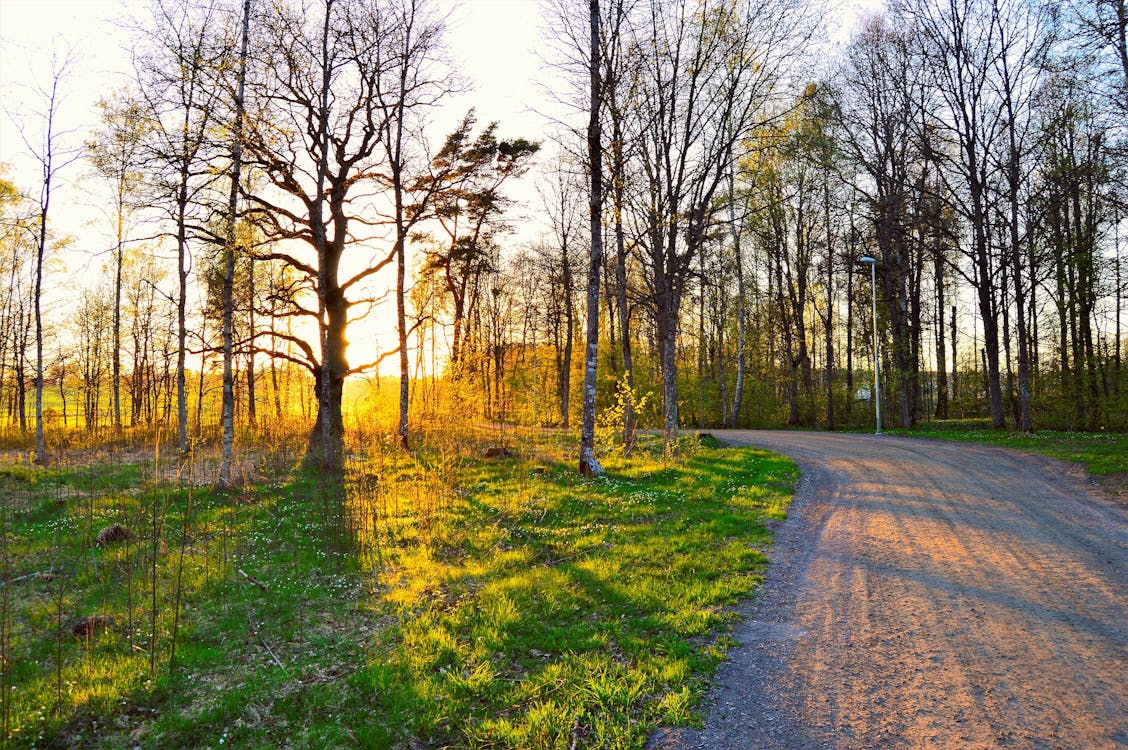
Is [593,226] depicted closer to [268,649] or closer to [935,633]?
[935,633]

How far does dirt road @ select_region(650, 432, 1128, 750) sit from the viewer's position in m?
3.52

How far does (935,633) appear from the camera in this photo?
4.72 metres

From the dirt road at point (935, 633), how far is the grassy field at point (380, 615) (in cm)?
49

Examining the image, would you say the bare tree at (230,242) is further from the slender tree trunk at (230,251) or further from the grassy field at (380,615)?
the grassy field at (380,615)

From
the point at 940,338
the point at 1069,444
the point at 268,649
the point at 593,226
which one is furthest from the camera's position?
the point at 940,338

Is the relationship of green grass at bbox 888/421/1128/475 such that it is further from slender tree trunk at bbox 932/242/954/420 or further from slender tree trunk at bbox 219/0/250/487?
slender tree trunk at bbox 219/0/250/487

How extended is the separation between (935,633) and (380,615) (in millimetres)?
5398

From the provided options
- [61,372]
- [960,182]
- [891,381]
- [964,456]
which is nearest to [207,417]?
[61,372]

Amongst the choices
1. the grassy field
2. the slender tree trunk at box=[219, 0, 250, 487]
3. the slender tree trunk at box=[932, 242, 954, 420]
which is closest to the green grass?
the grassy field

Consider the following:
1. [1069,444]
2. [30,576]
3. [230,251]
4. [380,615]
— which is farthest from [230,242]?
[1069,444]

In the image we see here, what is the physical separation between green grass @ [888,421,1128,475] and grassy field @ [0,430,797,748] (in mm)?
7524

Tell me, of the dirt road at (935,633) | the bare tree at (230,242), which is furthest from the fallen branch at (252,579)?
the bare tree at (230,242)

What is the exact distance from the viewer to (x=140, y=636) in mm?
5539

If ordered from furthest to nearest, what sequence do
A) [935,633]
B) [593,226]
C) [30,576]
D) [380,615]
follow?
[593,226], [30,576], [380,615], [935,633]
